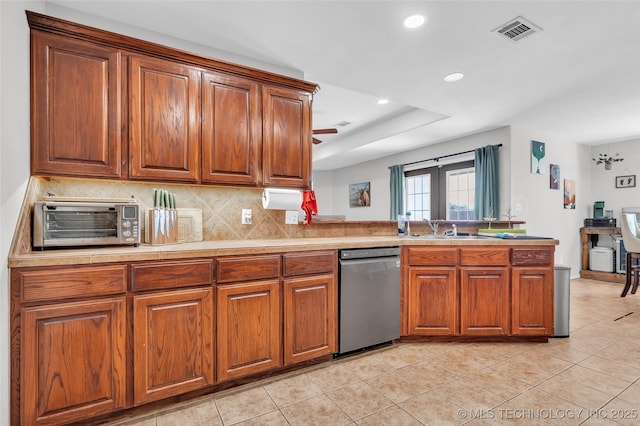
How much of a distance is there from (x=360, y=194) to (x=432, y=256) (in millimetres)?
5560

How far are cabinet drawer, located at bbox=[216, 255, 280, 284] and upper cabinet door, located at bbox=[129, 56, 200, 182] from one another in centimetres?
72

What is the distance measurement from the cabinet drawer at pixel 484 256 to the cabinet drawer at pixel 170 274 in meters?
2.10

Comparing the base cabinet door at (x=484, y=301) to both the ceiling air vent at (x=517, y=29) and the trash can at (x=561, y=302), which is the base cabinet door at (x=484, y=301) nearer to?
the trash can at (x=561, y=302)

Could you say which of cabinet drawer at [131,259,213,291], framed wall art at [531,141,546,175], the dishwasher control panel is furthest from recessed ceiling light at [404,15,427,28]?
framed wall art at [531,141,546,175]

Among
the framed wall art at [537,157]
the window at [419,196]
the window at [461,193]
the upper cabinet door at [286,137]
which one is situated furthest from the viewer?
the window at [419,196]

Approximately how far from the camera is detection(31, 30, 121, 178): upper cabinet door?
1.92 m

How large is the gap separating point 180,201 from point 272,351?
1.34 metres

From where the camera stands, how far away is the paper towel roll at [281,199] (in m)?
2.76

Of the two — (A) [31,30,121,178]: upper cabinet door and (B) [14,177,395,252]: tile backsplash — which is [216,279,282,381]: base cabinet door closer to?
(B) [14,177,395,252]: tile backsplash

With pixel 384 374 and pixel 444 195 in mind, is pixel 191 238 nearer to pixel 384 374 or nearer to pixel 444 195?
pixel 384 374

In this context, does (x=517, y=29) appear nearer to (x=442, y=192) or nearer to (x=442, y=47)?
(x=442, y=47)

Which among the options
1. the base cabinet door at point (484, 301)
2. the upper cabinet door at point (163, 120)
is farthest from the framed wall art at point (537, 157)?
the upper cabinet door at point (163, 120)

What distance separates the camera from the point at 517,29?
7.76 feet

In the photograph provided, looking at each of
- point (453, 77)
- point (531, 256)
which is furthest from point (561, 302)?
→ point (453, 77)
